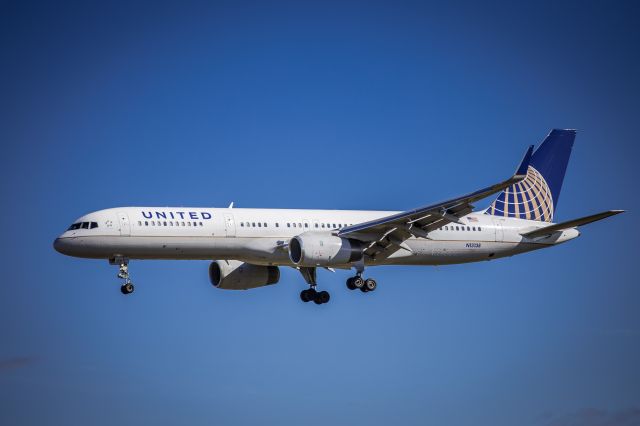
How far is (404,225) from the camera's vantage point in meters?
60.6

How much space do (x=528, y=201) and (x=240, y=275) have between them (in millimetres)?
18155

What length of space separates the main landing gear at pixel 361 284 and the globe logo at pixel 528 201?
9.66 metres

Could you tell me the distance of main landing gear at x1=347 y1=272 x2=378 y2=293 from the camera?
62812 mm

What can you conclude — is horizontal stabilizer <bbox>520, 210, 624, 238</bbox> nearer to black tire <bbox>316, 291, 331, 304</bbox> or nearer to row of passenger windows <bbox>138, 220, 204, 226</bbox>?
black tire <bbox>316, 291, 331, 304</bbox>

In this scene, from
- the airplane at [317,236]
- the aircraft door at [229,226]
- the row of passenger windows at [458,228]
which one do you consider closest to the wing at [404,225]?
the airplane at [317,236]

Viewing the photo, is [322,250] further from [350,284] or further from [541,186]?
[541,186]

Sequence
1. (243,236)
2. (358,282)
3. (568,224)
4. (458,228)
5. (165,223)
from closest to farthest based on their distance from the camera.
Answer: (165,223) → (243,236) → (568,224) → (358,282) → (458,228)

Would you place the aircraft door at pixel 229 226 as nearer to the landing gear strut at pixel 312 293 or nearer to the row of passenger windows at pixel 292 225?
the row of passenger windows at pixel 292 225

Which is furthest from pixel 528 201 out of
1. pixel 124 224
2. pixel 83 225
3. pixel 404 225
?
pixel 83 225

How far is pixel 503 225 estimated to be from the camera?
66.6 metres

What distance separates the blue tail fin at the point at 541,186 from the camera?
68.1 meters

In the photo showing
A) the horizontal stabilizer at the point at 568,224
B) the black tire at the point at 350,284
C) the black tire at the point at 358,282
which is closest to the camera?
the horizontal stabilizer at the point at 568,224

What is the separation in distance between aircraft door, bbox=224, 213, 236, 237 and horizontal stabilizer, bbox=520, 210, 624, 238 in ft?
58.3

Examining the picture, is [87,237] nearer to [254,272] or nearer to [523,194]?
[254,272]
